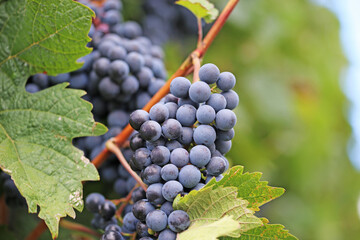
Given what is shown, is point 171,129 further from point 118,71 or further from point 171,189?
point 118,71

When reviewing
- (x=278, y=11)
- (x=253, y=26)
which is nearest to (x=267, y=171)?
(x=253, y=26)

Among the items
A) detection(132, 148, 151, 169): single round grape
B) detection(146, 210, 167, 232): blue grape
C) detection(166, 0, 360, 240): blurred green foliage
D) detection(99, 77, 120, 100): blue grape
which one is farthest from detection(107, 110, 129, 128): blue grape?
detection(166, 0, 360, 240): blurred green foliage

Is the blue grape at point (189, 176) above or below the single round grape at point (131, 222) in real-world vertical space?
above

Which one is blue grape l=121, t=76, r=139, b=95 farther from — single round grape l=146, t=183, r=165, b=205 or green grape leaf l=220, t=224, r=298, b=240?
green grape leaf l=220, t=224, r=298, b=240

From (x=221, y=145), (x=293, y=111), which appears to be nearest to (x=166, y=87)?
(x=221, y=145)

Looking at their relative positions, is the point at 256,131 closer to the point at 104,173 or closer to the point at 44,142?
the point at 104,173

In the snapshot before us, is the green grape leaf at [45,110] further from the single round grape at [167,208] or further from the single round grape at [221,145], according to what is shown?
the single round grape at [221,145]

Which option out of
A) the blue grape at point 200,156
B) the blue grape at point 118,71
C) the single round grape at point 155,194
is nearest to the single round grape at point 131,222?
the single round grape at point 155,194
